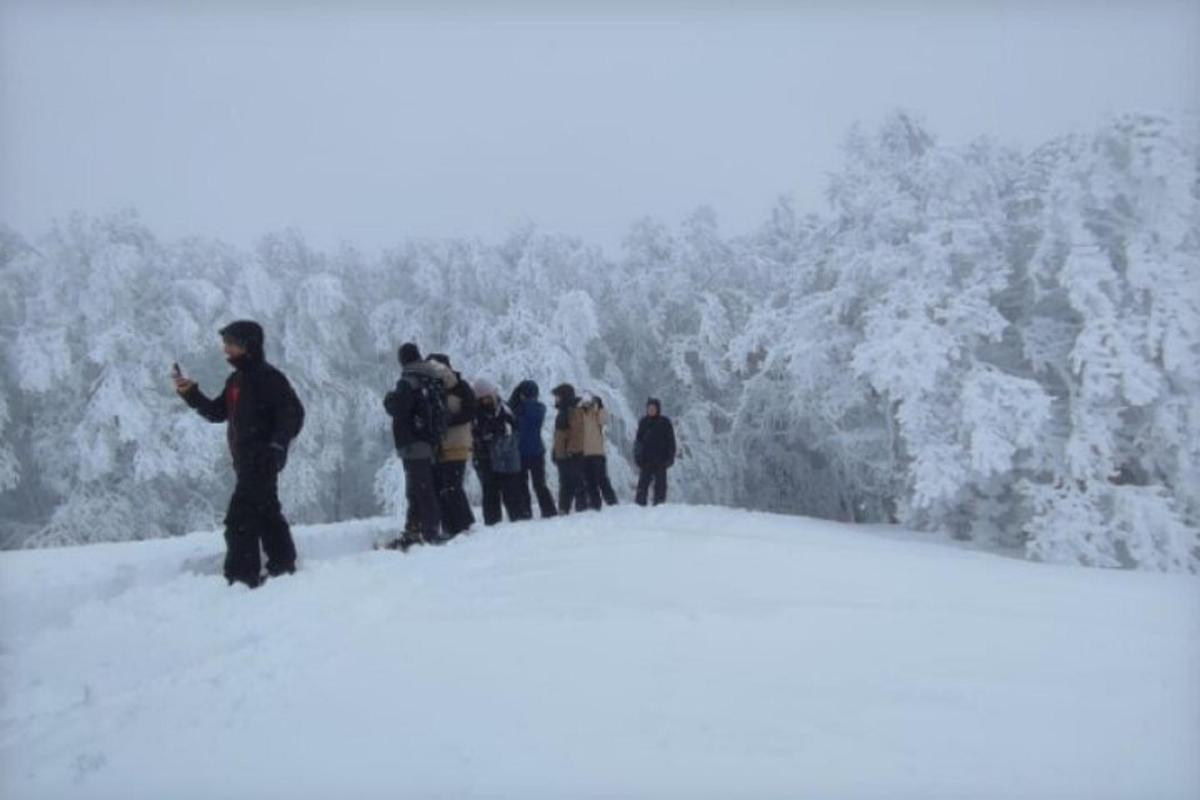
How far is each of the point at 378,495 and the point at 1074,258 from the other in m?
17.7

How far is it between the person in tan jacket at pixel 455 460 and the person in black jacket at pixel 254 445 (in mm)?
2347

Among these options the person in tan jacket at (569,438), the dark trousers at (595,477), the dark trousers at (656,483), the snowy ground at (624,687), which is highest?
the snowy ground at (624,687)

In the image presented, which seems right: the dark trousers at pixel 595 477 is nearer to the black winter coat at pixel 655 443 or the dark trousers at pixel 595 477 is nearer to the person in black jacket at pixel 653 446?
the person in black jacket at pixel 653 446

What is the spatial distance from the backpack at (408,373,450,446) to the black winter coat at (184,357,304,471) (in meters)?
1.61

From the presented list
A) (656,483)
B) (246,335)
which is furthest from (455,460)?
(656,483)

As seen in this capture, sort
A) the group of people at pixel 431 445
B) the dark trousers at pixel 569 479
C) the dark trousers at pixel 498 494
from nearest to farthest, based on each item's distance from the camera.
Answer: the group of people at pixel 431 445, the dark trousers at pixel 498 494, the dark trousers at pixel 569 479

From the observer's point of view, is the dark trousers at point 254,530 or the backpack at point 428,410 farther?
the backpack at point 428,410

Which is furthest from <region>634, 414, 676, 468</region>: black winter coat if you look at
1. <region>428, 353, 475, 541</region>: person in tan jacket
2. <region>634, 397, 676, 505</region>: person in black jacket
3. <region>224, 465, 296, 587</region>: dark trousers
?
<region>224, 465, 296, 587</region>: dark trousers

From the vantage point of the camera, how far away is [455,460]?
29.8 ft

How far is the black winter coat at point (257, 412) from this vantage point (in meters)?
6.52

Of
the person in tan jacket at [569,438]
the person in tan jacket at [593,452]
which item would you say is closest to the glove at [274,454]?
the person in tan jacket at [569,438]

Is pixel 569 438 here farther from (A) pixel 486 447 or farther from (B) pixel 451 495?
(B) pixel 451 495

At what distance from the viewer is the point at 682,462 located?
89.4 ft

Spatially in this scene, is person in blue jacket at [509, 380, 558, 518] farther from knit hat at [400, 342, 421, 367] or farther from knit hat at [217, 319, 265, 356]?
knit hat at [217, 319, 265, 356]
